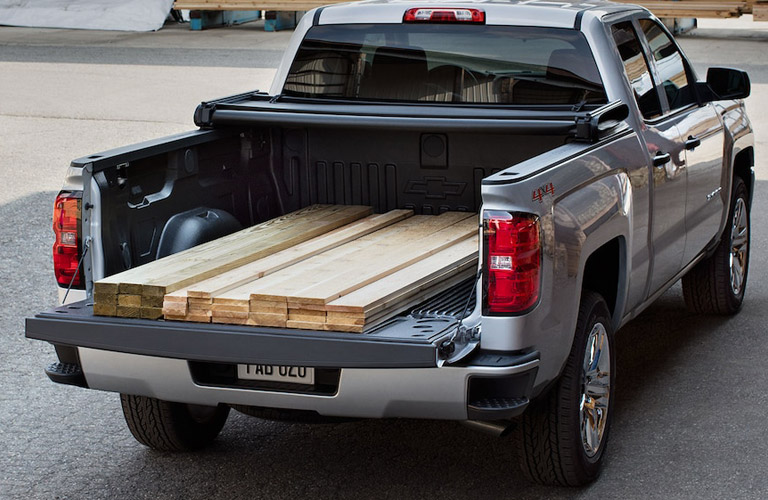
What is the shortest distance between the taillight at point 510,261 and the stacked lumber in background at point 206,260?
3.60ft

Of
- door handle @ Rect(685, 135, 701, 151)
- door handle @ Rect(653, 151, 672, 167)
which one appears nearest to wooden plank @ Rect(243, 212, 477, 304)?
door handle @ Rect(653, 151, 672, 167)

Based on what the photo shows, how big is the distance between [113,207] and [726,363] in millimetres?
3479

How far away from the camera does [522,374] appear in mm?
3996

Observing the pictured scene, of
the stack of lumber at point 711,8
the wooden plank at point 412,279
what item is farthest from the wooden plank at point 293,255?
the stack of lumber at point 711,8

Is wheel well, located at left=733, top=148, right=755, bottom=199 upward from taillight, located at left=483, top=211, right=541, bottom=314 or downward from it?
downward

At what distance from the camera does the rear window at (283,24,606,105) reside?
5.55 m

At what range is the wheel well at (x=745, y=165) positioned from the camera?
7.19 metres

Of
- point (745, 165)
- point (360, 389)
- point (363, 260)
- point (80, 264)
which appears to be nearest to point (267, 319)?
point (360, 389)

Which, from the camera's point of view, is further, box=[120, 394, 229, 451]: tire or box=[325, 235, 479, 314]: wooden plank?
box=[120, 394, 229, 451]: tire

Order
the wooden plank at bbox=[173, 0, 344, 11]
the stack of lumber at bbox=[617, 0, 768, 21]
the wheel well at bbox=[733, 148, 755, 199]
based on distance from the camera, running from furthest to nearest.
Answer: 1. the wooden plank at bbox=[173, 0, 344, 11]
2. the stack of lumber at bbox=[617, 0, 768, 21]
3. the wheel well at bbox=[733, 148, 755, 199]

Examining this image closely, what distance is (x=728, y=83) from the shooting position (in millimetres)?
6434

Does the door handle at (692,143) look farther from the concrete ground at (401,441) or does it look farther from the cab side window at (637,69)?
the concrete ground at (401,441)

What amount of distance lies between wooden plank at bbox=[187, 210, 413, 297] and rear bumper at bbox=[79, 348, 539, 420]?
12.0 inches

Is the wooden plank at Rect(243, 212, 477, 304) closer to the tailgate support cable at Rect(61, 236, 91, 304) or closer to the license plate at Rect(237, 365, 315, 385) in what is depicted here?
the license plate at Rect(237, 365, 315, 385)
